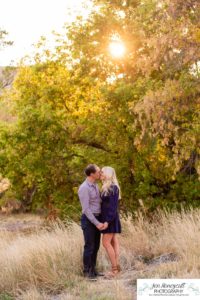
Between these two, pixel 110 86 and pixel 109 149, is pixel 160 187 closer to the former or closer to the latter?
pixel 109 149

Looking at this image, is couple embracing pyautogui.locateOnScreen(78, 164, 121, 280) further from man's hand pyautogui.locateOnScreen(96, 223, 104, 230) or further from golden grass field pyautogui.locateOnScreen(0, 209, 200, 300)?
golden grass field pyautogui.locateOnScreen(0, 209, 200, 300)

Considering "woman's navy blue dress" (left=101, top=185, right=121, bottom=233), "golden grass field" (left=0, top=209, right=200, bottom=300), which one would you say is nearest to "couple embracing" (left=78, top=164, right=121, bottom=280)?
"woman's navy blue dress" (left=101, top=185, right=121, bottom=233)

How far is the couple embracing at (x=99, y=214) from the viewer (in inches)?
392

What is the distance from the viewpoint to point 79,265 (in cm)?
1044

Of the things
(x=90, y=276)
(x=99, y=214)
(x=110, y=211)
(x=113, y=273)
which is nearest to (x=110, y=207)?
(x=110, y=211)

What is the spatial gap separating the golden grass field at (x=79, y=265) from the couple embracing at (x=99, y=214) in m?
0.30

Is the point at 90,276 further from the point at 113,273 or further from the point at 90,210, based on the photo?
the point at 90,210

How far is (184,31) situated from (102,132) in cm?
757

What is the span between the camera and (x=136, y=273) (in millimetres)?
9719

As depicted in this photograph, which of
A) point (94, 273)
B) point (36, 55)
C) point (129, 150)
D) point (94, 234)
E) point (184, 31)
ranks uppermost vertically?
point (36, 55)

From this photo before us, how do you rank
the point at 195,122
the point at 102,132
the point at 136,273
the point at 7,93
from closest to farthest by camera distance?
the point at 136,273
the point at 195,122
the point at 102,132
the point at 7,93

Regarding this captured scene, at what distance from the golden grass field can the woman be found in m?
0.32

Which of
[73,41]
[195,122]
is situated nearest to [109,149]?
[73,41]

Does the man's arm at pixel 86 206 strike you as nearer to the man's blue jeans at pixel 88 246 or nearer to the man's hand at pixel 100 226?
the man's hand at pixel 100 226
